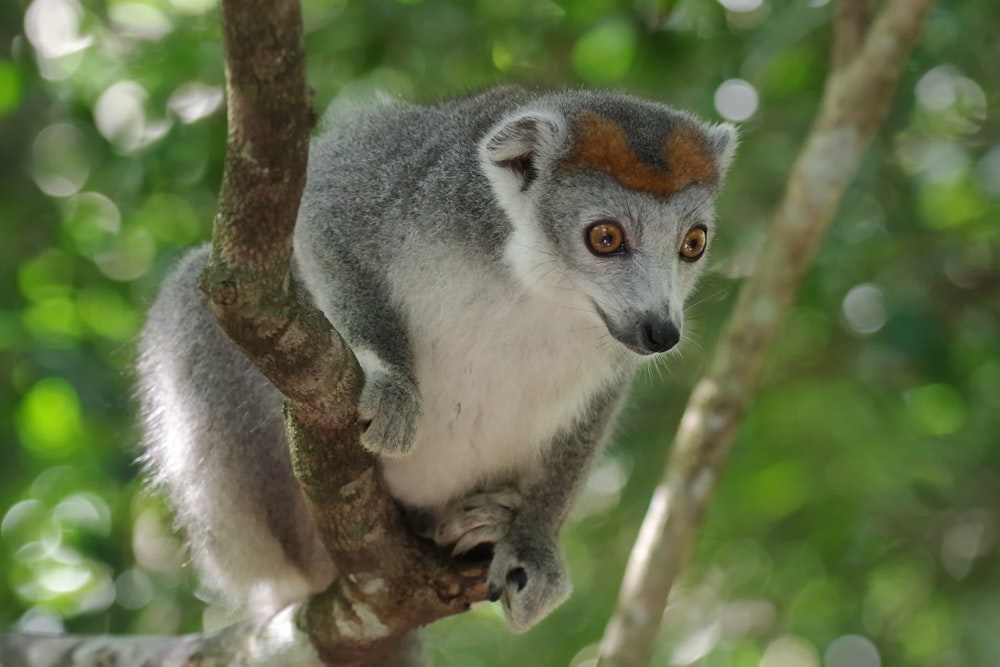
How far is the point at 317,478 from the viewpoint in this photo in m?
4.87

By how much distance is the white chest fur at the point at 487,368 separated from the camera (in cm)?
548

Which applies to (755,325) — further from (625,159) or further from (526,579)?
(526,579)

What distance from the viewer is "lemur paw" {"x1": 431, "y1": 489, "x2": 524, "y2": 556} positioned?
5.74 metres

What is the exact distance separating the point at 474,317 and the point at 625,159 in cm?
101

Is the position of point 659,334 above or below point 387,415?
above

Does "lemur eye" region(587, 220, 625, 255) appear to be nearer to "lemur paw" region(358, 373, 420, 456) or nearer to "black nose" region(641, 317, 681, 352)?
"black nose" region(641, 317, 681, 352)

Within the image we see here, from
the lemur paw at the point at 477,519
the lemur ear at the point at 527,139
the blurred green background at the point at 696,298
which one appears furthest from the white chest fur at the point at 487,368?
the blurred green background at the point at 696,298

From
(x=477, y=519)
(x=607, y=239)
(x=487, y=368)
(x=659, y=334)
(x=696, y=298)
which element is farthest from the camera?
(x=696, y=298)

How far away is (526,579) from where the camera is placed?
5.66 meters

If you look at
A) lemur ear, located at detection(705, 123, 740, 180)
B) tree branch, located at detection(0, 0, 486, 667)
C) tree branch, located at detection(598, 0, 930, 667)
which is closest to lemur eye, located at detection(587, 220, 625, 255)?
lemur ear, located at detection(705, 123, 740, 180)

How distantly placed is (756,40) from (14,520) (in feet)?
21.3

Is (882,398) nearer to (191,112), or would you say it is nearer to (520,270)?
(520,270)

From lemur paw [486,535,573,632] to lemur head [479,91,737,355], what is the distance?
1285 mm

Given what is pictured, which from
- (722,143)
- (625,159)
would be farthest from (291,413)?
(722,143)
